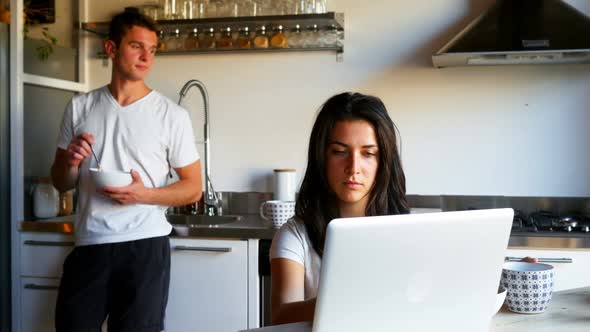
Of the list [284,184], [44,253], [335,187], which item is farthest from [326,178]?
[44,253]

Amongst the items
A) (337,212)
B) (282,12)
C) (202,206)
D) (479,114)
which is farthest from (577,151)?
(337,212)

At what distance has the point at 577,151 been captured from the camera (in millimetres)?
2729

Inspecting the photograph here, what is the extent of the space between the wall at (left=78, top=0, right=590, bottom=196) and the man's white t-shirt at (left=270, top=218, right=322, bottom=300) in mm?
1745

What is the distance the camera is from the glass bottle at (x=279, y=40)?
2895 millimetres

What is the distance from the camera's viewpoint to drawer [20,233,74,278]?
2564 mm

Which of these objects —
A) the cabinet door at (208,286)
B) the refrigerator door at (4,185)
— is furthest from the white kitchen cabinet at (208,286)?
the refrigerator door at (4,185)

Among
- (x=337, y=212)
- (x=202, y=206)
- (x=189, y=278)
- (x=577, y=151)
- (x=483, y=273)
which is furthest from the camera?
(x=202, y=206)

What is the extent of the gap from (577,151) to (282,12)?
4.68 feet

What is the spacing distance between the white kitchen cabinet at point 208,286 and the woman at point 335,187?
125 cm

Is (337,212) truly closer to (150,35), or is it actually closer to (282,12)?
(150,35)

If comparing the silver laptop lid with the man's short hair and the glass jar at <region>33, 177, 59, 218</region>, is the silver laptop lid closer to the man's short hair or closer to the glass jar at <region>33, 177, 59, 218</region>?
the man's short hair

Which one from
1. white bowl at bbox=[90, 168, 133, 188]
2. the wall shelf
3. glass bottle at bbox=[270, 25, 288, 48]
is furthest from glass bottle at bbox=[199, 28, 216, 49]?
white bowl at bbox=[90, 168, 133, 188]

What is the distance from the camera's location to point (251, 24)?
2887mm

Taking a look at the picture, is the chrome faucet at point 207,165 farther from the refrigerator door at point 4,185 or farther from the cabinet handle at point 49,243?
the refrigerator door at point 4,185
